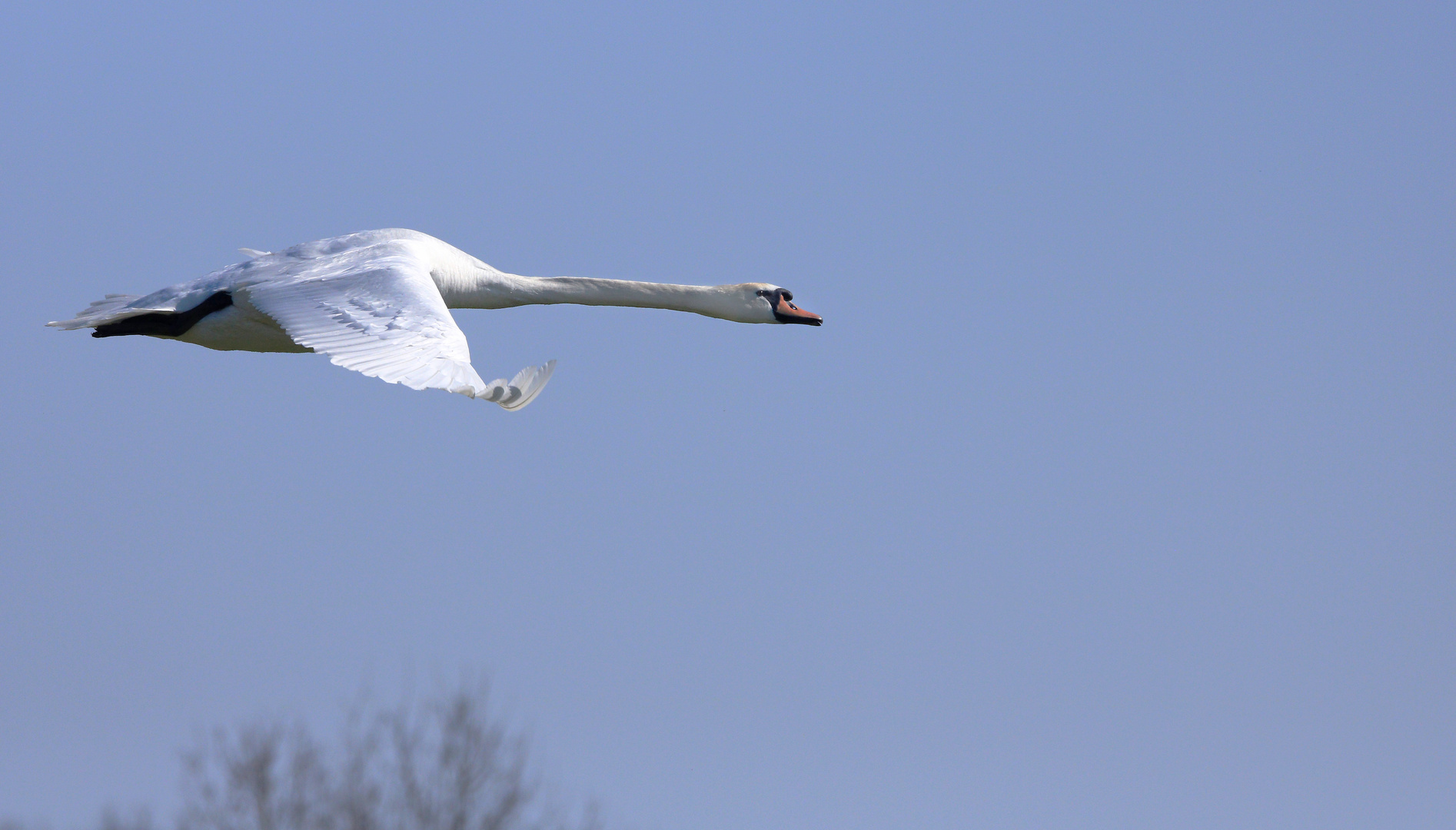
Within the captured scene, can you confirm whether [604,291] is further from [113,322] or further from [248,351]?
[113,322]

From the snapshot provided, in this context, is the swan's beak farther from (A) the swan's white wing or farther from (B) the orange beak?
(A) the swan's white wing

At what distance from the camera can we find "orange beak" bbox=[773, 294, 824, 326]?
16.5 meters

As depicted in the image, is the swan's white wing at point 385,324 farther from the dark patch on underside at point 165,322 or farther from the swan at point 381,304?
the dark patch on underside at point 165,322

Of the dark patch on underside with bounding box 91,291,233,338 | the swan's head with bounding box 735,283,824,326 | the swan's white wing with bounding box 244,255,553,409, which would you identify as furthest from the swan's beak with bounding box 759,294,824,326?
the dark patch on underside with bounding box 91,291,233,338

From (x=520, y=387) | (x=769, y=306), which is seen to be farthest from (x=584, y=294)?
(x=520, y=387)

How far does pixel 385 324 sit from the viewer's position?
1135 centimetres

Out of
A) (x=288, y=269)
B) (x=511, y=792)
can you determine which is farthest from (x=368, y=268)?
(x=511, y=792)

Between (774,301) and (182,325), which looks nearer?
(182,325)

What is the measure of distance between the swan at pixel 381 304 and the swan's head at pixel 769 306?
0.03ft

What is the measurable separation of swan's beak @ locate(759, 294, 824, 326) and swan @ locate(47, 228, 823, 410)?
0.04 feet

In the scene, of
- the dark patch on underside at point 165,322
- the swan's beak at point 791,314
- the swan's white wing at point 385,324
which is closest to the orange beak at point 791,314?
the swan's beak at point 791,314

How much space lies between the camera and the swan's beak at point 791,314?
16453 millimetres

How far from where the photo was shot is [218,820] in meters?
25.6

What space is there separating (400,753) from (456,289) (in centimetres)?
1388
